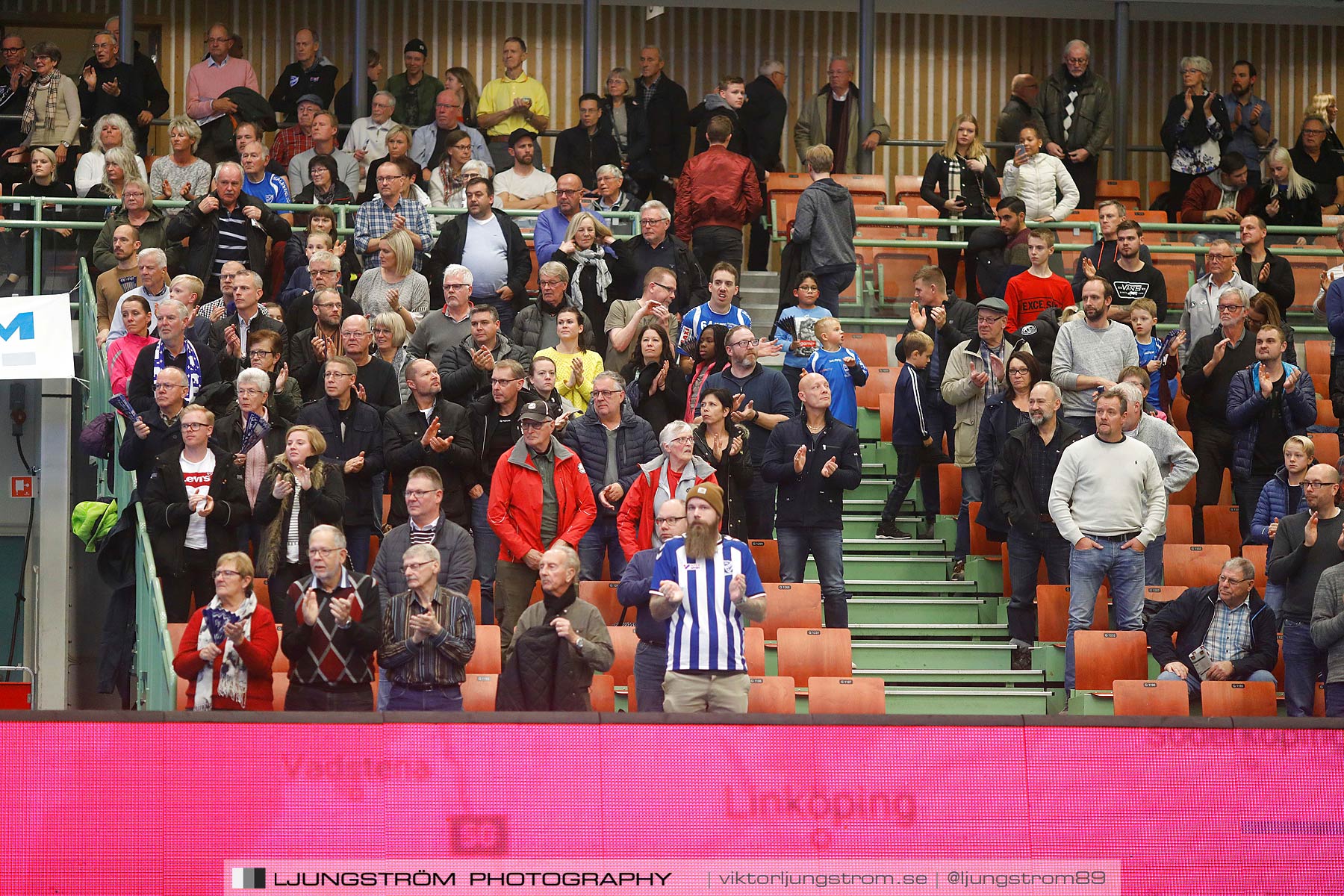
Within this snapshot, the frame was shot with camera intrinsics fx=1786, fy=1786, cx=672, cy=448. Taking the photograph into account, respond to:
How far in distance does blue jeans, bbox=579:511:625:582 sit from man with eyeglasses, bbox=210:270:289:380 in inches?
88.7

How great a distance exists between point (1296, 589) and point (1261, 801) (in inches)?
92.6

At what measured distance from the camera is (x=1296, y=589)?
367 inches

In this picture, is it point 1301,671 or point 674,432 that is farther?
point 674,432

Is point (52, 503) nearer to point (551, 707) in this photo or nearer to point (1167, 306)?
point (551, 707)

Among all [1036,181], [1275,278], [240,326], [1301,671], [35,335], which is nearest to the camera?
[1301,671]

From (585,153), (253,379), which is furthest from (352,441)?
(585,153)

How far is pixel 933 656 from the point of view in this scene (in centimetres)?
1018

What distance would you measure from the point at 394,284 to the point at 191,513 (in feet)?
8.82

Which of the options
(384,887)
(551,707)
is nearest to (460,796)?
(384,887)

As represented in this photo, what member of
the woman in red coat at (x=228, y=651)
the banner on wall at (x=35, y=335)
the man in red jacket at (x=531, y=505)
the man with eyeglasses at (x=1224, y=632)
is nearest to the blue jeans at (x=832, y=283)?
the man in red jacket at (x=531, y=505)

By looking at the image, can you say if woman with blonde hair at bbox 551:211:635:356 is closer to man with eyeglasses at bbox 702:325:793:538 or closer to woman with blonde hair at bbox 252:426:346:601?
man with eyeglasses at bbox 702:325:793:538

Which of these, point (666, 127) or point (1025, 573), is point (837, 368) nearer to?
point (1025, 573)

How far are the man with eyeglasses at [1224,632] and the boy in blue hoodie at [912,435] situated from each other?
220cm

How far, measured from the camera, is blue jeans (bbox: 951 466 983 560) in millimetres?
10907
